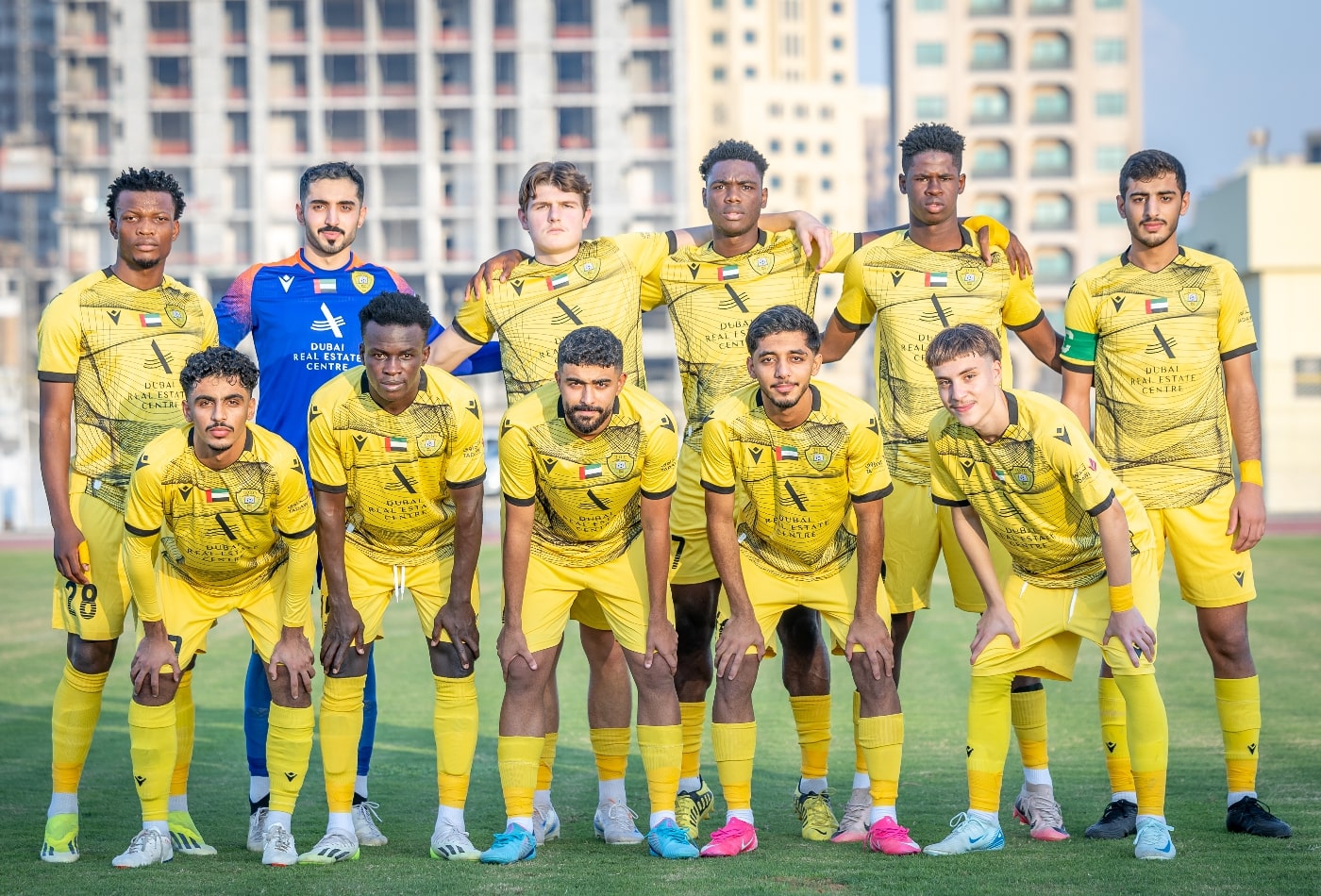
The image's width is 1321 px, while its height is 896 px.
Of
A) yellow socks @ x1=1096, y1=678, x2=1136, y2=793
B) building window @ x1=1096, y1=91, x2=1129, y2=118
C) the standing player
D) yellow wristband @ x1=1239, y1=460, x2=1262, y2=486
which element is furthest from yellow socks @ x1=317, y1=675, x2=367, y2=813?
building window @ x1=1096, y1=91, x2=1129, y2=118

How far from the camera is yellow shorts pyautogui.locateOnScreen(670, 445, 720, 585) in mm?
5957

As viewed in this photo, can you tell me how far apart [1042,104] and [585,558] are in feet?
210

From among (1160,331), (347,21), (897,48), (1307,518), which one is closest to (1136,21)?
(897,48)

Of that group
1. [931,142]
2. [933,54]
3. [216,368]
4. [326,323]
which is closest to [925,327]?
[931,142]

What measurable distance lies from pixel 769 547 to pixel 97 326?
9.55 feet

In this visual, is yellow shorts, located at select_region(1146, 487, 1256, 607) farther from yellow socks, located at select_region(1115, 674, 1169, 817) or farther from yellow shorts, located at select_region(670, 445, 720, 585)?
yellow shorts, located at select_region(670, 445, 720, 585)

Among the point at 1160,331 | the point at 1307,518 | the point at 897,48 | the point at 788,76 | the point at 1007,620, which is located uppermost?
the point at 788,76

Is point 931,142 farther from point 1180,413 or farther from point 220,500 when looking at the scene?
point 220,500

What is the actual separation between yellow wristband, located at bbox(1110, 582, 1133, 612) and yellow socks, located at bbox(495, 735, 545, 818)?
2221 millimetres

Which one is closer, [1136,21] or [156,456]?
[156,456]

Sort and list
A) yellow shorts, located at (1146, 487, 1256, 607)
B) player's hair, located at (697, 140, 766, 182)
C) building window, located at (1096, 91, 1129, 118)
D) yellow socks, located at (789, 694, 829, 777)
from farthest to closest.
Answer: building window, located at (1096, 91, 1129, 118), player's hair, located at (697, 140, 766, 182), yellow socks, located at (789, 694, 829, 777), yellow shorts, located at (1146, 487, 1256, 607)

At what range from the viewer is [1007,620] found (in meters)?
5.40

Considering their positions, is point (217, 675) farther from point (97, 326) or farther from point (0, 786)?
point (97, 326)

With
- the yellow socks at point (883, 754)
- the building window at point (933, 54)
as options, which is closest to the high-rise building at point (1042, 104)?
the building window at point (933, 54)
